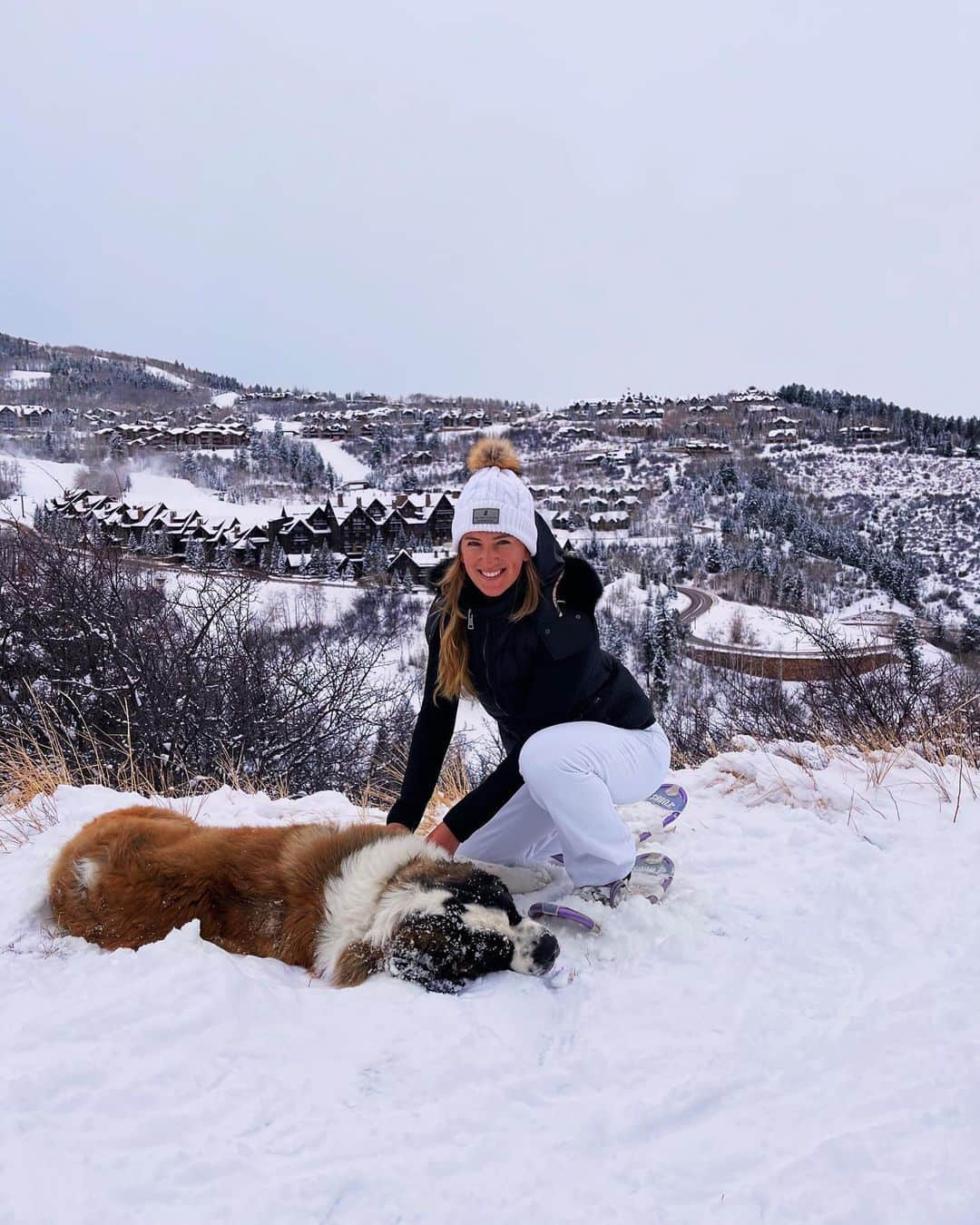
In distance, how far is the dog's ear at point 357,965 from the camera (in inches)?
93.0

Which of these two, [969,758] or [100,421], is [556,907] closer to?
[969,758]

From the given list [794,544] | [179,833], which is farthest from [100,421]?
[179,833]

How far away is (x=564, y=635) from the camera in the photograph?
9.31 ft

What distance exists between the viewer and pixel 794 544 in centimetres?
8531

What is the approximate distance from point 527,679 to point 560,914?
93 centimetres

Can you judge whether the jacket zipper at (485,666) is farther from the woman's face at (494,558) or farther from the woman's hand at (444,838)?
the woman's hand at (444,838)

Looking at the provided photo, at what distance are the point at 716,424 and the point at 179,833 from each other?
16809 cm

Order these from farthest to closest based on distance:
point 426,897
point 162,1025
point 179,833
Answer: point 179,833 < point 426,897 < point 162,1025

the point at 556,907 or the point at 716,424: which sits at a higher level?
the point at 716,424

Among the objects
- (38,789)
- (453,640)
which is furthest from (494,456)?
(38,789)

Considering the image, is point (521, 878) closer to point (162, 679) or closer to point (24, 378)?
point (162, 679)

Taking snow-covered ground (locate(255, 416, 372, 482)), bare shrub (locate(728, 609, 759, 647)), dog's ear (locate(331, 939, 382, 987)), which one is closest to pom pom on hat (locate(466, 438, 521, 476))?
dog's ear (locate(331, 939, 382, 987))

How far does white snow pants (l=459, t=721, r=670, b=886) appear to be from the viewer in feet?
8.82

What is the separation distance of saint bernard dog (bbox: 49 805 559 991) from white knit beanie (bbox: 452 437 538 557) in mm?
1307
